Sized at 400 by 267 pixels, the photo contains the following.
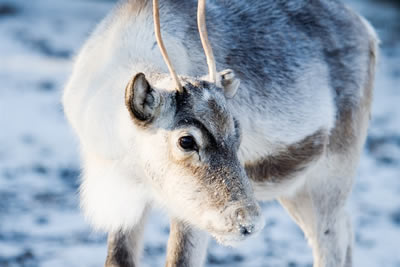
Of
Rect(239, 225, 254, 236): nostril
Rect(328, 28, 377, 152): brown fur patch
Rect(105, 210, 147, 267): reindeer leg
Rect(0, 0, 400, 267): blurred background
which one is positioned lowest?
Rect(0, 0, 400, 267): blurred background

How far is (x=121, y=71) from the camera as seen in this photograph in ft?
9.21

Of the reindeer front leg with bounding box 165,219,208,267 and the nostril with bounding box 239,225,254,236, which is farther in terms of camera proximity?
the reindeer front leg with bounding box 165,219,208,267

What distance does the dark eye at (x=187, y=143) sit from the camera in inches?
94.7

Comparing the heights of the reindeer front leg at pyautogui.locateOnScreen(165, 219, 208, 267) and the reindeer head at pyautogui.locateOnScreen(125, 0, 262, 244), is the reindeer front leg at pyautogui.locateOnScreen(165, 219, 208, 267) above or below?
below

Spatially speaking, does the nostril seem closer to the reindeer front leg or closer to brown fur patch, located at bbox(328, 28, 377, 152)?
the reindeer front leg

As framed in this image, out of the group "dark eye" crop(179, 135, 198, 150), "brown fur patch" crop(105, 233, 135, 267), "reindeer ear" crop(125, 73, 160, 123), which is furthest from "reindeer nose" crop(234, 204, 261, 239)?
"brown fur patch" crop(105, 233, 135, 267)

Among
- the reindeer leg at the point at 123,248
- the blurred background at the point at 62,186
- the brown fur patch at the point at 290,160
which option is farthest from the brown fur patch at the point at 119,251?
the brown fur patch at the point at 290,160

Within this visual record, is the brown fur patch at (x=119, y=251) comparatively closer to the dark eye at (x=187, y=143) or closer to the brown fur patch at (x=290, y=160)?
the brown fur patch at (x=290, y=160)

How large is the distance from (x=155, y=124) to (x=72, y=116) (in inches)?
22.7

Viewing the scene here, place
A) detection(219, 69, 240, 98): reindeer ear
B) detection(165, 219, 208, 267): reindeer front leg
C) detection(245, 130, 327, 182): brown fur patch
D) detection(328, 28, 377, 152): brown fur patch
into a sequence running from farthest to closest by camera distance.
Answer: detection(328, 28, 377, 152): brown fur patch
detection(245, 130, 327, 182): brown fur patch
detection(165, 219, 208, 267): reindeer front leg
detection(219, 69, 240, 98): reindeer ear

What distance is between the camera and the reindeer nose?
2365mm

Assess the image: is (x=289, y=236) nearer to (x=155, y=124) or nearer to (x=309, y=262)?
(x=309, y=262)

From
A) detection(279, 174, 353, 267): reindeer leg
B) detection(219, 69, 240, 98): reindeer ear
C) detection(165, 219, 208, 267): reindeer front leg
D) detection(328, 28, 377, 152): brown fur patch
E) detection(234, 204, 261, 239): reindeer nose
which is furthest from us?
detection(279, 174, 353, 267): reindeer leg

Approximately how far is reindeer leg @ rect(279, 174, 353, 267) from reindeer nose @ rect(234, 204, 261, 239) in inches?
49.0
